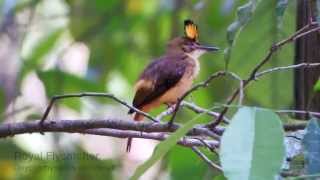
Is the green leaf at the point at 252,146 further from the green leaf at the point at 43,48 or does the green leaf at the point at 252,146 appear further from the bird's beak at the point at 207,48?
the green leaf at the point at 43,48

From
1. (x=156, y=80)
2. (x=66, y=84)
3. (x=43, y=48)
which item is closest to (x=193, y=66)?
(x=156, y=80)

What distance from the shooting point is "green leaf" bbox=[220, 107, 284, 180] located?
46.6 inches

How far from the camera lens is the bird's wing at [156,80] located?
2830 millimetres

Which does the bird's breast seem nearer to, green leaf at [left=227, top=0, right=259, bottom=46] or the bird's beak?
the bird's beak

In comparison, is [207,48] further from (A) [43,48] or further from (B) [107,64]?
(A) [43,48]

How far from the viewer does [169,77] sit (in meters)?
2.95

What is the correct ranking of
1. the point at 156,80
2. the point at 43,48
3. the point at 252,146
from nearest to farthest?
the point at 252,146 → the point at 156,80 → the point at 43,48

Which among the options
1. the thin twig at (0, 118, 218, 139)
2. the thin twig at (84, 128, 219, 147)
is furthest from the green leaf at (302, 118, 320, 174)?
the thin twig at (84, 128, 219, 147)

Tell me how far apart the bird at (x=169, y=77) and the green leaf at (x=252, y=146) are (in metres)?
1.40

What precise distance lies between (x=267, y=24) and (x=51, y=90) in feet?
2.70

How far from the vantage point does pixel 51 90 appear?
9.93ft

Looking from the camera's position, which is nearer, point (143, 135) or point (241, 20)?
point (241, 20)

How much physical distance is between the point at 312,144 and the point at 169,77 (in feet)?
5.16

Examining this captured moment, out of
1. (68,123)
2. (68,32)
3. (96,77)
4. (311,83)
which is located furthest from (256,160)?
(68,32)
